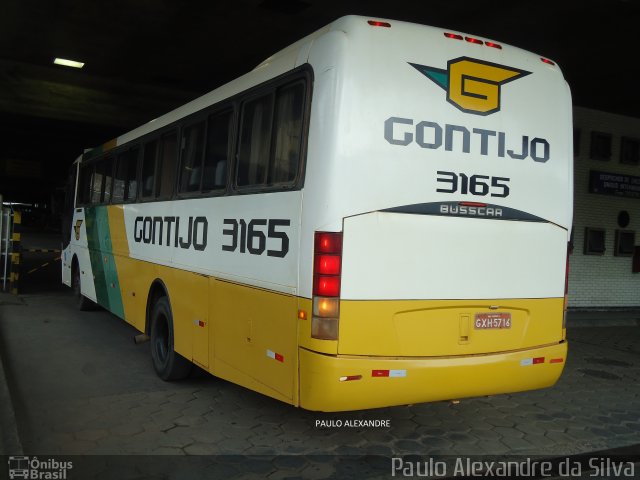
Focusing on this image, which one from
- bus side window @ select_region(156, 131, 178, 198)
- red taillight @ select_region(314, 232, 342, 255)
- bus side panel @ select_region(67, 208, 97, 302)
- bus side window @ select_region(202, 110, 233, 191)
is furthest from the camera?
bus side panel @ select_region(67, 208, 97, 302)

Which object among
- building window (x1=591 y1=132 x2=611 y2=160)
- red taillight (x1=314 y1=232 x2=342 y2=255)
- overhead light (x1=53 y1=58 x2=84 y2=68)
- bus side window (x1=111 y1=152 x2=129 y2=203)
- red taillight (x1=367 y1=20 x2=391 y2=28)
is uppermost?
overhead light (x1=53 y1=58 x2=84 y2=68)

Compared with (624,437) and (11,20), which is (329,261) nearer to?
(624,437)

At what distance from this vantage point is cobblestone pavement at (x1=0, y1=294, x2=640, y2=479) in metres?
4.21

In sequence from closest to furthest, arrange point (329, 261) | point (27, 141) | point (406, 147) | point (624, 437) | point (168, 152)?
point (329, 261), point (406, 147), point (624, 437), point (168, 152), point (27, 141)

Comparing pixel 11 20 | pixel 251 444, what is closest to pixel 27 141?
pixel 11 20

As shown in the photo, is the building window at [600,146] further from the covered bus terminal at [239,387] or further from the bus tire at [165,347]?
the bus tire at [165,347]

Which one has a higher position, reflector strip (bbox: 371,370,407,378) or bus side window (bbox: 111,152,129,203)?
bus side window (bbox: 111,152,129,203)

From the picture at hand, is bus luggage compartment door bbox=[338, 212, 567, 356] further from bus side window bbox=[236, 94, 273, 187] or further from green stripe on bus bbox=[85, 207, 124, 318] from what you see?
green stripe on bus bbox=[85, 207, 124, 318]

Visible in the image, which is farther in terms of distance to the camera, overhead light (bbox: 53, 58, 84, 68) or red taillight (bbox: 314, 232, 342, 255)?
overhead light (bbox: 53, 58, 84, 68)

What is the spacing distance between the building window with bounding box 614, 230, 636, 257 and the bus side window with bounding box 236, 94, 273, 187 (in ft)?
35.7

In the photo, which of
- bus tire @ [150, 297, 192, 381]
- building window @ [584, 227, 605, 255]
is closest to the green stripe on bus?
bus tire @ [150, 297, 192, 381]

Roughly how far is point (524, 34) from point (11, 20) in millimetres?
9002

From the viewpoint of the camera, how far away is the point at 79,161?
425 inches

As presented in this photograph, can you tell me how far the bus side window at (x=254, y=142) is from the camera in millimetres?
→ 4438
